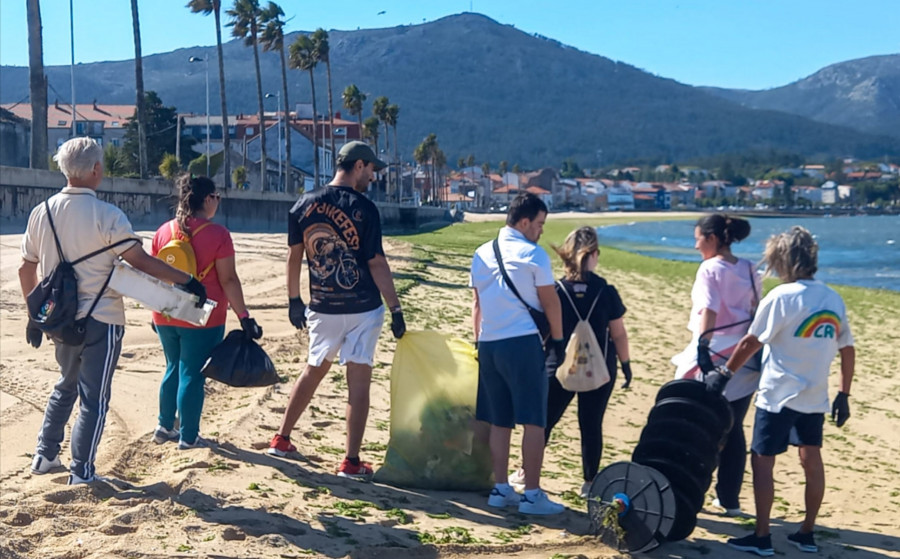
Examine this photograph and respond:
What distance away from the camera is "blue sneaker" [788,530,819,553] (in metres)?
5.84

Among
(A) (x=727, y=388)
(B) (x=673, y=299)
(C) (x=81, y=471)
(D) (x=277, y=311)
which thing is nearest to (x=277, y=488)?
(C) (x=81, y=471)

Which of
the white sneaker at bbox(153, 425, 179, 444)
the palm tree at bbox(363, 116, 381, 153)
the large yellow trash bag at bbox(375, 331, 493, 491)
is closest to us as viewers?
the large yellow trash bag at bbox(375, 331, 493, 491)

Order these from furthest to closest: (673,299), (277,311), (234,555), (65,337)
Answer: (673,299) → (277,311) → (65,337) → (234,555)

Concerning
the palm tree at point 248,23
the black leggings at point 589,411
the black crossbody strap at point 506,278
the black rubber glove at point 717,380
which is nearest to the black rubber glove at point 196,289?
the black crossbody strap at point 506,278

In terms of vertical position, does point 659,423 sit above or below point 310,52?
below

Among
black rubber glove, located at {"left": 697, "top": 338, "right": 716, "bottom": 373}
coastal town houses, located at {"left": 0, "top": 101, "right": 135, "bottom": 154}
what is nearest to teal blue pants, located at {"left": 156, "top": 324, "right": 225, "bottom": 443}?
black rubber glove, located at {"left": 697, "top": 338, "right": 716, "bottom": 373}

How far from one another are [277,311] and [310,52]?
184 ft

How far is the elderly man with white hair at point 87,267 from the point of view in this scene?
5.31 meters

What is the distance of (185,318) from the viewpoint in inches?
219

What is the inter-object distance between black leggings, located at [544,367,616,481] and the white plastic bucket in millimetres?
2318

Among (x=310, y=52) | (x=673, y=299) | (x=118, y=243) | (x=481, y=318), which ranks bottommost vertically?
(x=673, y=299)

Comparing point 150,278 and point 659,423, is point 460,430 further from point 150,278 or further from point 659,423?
point 150,278

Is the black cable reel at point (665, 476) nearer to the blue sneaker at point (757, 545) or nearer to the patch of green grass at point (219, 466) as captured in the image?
the blue sneaker at point (757, 545)

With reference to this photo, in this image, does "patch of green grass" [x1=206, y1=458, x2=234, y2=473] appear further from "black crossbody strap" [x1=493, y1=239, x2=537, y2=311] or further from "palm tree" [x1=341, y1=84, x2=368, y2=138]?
"palm tree" [x1=341, y1=84, x2=368, y2=138]
